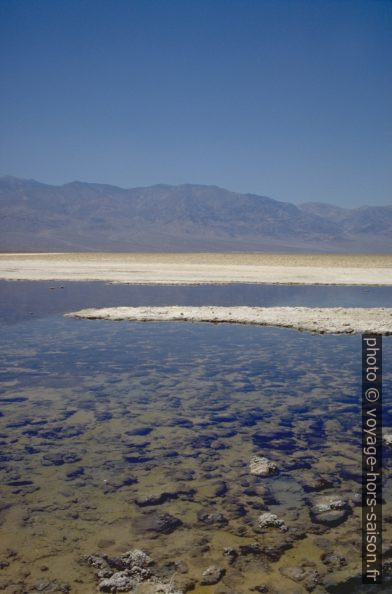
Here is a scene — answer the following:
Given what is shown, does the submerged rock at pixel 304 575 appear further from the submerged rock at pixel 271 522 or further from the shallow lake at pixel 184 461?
the submerged rock at pixel 271 522

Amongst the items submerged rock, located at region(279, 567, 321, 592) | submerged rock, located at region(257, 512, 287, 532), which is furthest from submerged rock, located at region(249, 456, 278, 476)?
submerged rock, located at region(279, 567, 321, 592)

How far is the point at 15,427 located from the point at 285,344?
7.70 m

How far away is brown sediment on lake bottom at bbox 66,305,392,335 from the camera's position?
50.0 ft

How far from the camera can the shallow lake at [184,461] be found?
4383 mm

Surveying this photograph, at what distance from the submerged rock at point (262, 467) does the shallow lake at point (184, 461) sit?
0.25 ft

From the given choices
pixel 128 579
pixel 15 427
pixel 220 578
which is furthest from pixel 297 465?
pixel 15 427

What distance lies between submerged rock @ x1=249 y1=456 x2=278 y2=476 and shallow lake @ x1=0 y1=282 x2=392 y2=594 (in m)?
0.08

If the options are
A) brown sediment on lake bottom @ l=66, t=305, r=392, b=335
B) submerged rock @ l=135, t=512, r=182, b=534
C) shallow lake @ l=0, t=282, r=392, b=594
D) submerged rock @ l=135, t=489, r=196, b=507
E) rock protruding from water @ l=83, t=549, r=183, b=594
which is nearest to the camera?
rock protruding from water @ l=83, t=549, r=183, b=594

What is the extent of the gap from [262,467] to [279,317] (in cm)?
1120

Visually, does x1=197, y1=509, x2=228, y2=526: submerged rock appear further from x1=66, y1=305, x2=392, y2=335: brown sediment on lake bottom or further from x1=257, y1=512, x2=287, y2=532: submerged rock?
x1=66, y1=305, x2=392, y2=335: brown sediment on lake bottom

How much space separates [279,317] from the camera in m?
17.0

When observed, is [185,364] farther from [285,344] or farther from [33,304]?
[33,304]

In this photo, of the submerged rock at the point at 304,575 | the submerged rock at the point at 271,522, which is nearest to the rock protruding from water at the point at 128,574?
the submerged rock at the point at 304,575

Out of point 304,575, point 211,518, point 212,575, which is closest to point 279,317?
point 211,518
